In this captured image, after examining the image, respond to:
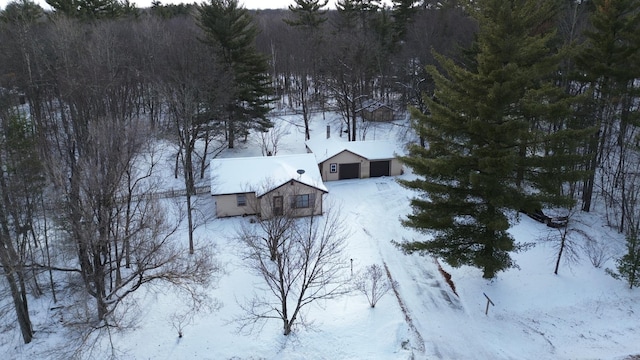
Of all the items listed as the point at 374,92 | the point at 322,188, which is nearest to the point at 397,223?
the point at 322,188

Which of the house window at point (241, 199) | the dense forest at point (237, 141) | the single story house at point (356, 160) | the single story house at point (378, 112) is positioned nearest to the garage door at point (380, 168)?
the single story house at point (356, 160)

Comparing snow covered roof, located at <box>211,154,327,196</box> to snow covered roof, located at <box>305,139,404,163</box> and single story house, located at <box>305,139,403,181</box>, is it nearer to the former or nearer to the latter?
single story house, located at <box>305,139,403,181</box>

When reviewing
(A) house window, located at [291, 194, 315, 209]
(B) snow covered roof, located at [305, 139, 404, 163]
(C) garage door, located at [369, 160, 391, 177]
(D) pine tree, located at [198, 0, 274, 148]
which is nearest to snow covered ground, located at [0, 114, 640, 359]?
(A) house window, located at [291, 194, 315, 209]

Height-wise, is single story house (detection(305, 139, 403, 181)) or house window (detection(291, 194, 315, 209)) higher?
single story house (detection(305, 139, 403, 181))

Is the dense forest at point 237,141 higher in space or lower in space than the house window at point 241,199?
higher

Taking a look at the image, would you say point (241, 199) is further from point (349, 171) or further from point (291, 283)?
point (291, 283)

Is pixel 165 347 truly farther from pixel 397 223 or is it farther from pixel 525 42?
pixel 525 42

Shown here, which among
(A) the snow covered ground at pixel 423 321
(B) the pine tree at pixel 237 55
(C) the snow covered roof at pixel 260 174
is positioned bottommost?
(A) the snow covered ground at pixel 423 321

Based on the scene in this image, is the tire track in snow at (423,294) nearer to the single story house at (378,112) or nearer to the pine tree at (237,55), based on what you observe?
the pine tree at (237,55)
